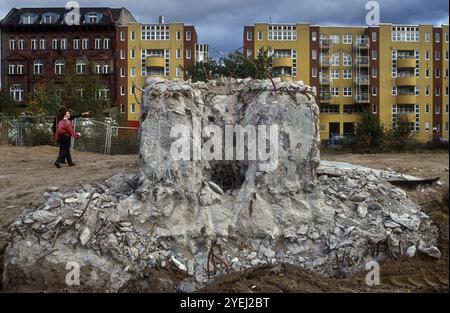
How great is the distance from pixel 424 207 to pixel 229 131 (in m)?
3.91

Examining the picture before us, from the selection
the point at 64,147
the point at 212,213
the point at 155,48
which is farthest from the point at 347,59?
the point at 212,213

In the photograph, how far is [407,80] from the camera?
58656 mm

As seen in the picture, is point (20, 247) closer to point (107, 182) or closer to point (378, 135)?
point (107, 182)

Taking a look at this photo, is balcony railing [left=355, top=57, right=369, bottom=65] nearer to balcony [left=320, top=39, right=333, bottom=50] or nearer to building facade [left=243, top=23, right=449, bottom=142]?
building facade [left=243, top=23, right=449, bottom=142]

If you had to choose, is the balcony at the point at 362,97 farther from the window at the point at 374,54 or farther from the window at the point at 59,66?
the window at the point at 59,66

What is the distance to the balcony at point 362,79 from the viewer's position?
59678mm

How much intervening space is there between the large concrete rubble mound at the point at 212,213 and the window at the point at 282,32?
49200 millimetres

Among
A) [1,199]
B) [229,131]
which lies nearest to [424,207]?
[229,131]

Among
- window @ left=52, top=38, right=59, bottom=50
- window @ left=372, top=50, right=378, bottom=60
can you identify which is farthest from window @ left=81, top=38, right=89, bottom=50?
window @ left=372, top=50, right=378, bottom=60

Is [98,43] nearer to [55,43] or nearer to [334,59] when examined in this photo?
[55,43]

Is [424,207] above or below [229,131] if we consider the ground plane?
below

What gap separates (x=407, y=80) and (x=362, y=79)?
4.82 m

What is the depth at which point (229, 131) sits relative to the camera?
31.0ft
